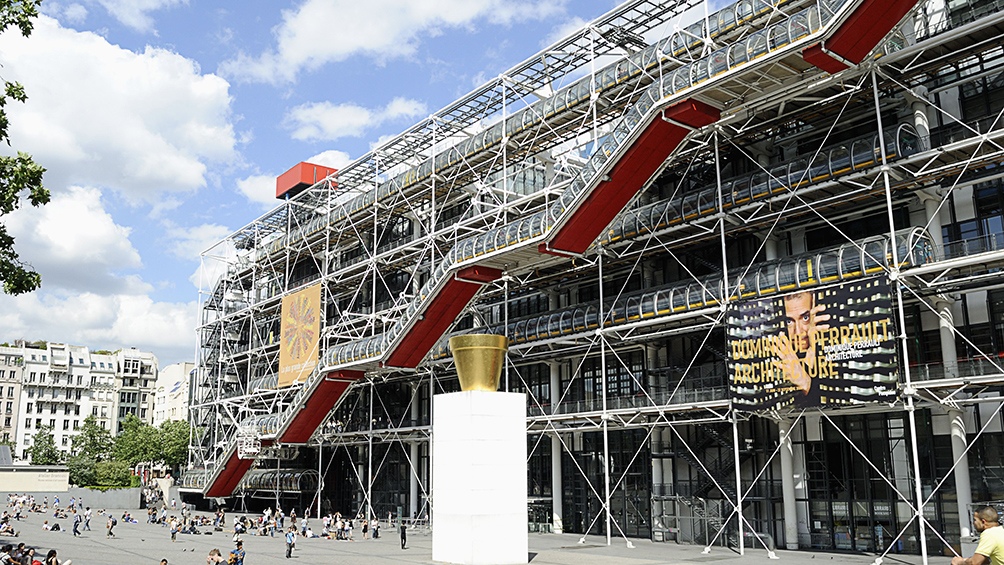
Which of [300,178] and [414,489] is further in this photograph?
[300,178]

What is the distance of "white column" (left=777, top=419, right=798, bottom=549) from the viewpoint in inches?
1008

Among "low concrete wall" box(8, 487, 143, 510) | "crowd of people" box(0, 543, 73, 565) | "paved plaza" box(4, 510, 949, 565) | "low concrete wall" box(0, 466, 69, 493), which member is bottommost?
"paved plaza" box(4, 510, 949, 565)

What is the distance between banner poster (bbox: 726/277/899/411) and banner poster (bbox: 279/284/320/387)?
24.9m

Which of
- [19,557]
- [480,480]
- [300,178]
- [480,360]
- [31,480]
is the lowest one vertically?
[19,557]

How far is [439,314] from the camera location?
3456cm

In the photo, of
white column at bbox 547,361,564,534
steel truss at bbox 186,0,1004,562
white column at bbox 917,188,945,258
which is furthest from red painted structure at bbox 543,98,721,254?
white column at bbox 547,361,564,534

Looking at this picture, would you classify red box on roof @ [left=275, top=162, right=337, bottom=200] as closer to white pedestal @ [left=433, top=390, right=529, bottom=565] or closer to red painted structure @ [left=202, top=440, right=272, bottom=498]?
red painted structure @ [left=202, top=440, right=272, bottom=498]

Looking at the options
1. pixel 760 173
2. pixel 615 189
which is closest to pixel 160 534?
pixel 615 189

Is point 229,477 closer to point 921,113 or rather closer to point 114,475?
point 114,475

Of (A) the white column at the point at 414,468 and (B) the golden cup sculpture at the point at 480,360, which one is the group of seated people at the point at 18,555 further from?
(A) the white column at the point at 414,468

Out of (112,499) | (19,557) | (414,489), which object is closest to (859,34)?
(19,557)

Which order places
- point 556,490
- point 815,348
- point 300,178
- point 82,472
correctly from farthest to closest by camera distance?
point 82,472, point 300,178, point 556,490, point 815,348

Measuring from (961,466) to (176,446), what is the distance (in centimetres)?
5971

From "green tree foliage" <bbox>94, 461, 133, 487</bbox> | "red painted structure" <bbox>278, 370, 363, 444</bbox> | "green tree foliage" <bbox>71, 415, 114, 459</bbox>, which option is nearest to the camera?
"red painted structure" <bbox>278, 370, 363, 444</bbox>
